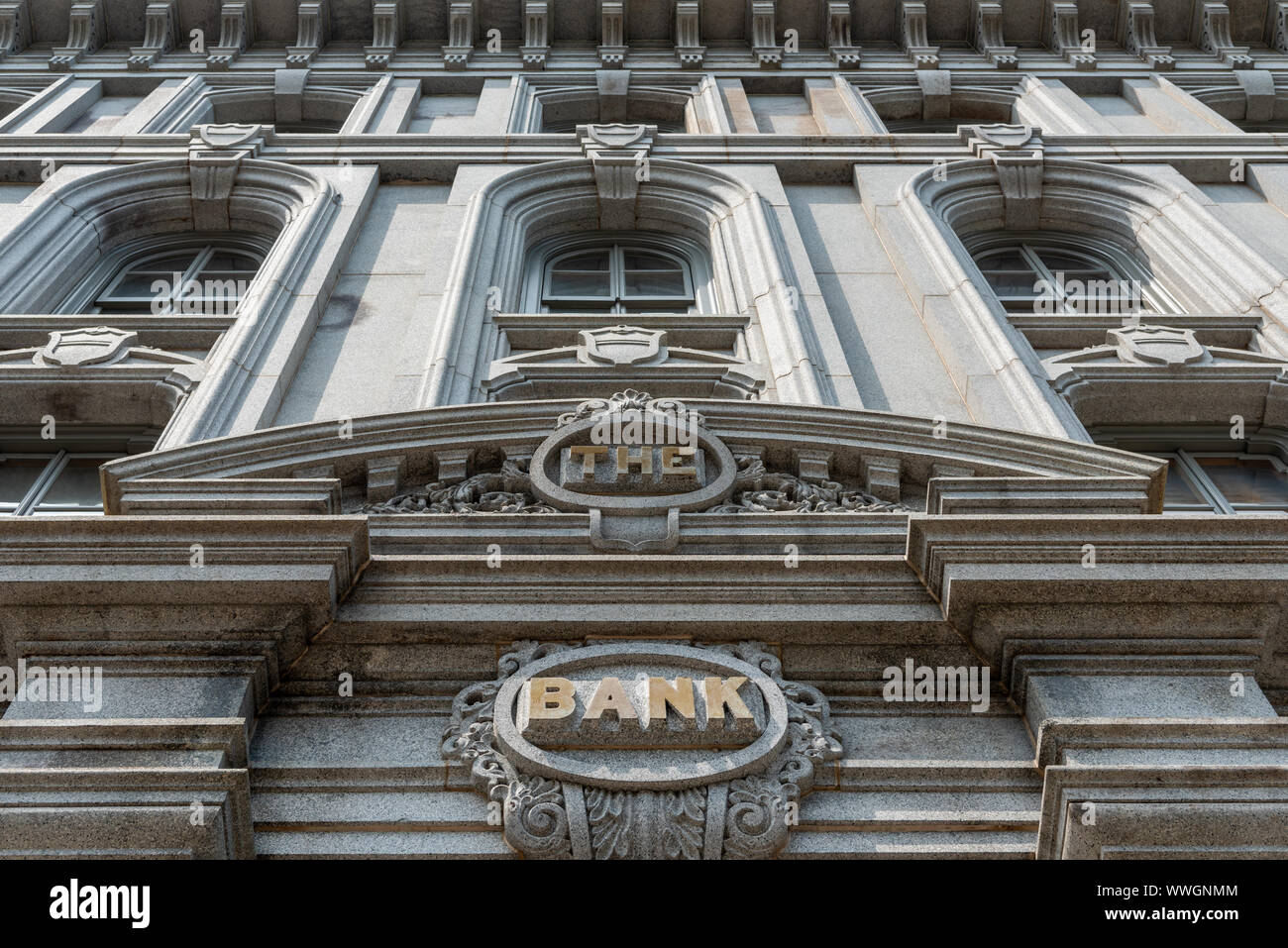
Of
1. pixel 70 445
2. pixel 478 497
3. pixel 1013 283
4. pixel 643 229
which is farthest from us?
pixel 643 229

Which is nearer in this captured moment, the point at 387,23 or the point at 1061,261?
the point at 1061,261

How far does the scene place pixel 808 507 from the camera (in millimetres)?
8875

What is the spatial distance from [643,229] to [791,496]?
25.8 feet

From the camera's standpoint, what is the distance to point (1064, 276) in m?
15.4

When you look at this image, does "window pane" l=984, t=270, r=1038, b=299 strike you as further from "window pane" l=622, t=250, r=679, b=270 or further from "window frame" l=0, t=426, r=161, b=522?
"window frame" l=0, t=426, r=161, b=522

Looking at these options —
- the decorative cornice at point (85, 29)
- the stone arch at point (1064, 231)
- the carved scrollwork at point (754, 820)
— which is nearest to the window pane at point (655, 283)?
the stone arch at point (1064, 231)

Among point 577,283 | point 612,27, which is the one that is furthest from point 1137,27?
point 577,283

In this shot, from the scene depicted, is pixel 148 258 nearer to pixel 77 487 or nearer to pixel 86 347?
pixel 86 347

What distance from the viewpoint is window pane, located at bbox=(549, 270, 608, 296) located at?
589 inches

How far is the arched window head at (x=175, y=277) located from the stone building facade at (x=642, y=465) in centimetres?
7

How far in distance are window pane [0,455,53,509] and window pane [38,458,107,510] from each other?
8.4 inches

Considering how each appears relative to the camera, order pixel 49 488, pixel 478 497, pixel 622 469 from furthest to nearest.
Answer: pixel 49 488 < pixel 478 497 < pixel 622 469

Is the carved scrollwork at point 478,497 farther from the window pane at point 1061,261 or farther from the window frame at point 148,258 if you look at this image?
the window pane at point 1061,261

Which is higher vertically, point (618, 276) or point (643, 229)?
point (643, 229)
